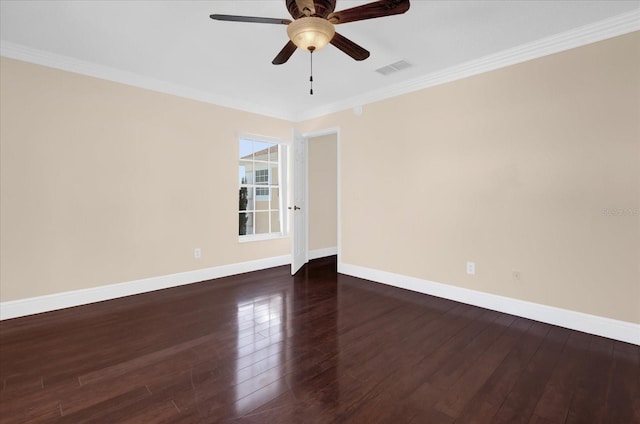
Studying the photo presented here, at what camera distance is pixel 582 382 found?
1.87 m

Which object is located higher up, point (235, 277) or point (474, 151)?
point (474, 151)

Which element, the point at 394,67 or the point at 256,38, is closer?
the point at 256,38

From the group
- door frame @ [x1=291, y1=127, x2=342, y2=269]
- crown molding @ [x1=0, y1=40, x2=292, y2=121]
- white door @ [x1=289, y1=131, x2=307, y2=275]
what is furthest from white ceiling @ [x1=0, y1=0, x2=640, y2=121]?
white door @ [x1=289, y1=131, x2=307, y2=275]

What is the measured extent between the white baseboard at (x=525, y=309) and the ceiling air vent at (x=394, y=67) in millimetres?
2481

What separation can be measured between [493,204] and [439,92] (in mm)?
1433

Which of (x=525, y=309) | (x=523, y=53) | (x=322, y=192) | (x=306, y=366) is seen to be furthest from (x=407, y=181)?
(x=306, y=366)

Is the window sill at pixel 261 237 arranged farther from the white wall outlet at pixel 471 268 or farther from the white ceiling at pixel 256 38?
the white wall outlet at pixel 471 268

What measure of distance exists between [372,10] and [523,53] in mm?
1971

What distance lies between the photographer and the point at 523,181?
288 centimetres

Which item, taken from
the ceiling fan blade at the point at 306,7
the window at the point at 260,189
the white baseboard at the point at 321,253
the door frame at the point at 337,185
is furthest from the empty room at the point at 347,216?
the white baseboard at the point at 321,253

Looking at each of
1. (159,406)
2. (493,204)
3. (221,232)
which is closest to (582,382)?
(493,204)

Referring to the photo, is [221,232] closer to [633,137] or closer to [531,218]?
[531,218]

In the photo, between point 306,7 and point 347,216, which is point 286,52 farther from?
point 347,216

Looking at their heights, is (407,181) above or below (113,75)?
below
